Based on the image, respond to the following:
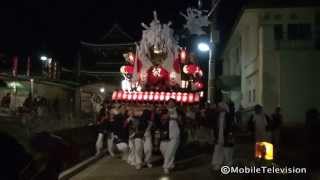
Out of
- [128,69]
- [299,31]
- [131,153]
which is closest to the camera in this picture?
[131,153]

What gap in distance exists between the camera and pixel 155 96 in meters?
23.0

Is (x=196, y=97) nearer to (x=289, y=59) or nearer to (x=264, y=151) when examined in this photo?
(x=289, y=59)

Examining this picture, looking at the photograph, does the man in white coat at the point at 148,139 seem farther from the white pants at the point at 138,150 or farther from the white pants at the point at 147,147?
the white pants at the point at 138,150

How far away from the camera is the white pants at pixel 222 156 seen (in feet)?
47.5

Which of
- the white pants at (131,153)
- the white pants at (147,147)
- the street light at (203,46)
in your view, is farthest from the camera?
the street light at (203,46)

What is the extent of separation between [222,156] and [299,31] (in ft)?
58.0

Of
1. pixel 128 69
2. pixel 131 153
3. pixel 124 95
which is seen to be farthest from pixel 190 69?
pixel 131 153

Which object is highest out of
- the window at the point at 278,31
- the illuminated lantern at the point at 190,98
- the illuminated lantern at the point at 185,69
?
the window at the point at 278,31

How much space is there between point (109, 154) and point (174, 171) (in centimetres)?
536

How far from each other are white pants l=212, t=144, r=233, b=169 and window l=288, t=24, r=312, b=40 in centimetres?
1718

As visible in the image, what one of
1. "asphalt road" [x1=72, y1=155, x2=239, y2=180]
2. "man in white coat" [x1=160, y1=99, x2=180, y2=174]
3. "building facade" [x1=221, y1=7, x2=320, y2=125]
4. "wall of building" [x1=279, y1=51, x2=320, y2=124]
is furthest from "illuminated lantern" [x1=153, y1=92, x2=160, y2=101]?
"wall of building" [x1=279, y1=51, x2=320, y2=124]

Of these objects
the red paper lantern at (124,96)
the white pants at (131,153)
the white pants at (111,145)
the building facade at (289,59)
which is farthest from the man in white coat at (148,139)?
the building facade at (289,59)

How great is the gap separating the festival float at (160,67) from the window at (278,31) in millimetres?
7189

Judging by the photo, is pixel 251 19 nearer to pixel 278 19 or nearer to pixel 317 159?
pixel 278 19
